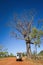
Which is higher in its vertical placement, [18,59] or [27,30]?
[27,30]

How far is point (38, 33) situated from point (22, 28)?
14.6 ft

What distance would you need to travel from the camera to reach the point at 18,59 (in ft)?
95.4

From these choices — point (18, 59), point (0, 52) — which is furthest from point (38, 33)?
point (0, 52)

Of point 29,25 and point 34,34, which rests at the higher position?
point 29,25

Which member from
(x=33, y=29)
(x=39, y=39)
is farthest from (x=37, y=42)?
(x=33, y=29)

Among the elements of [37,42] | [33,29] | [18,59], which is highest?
[33,29]

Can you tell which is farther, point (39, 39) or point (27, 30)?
point (27, 30)

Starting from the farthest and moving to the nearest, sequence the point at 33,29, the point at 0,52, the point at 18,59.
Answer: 1. the point at 0,52
2. the point at 33,29
3. the point at 18,59

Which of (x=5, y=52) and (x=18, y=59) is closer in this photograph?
(x=18, y=59)

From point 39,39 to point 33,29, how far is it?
2363 mm

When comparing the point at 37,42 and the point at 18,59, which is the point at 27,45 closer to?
the point at 37,42

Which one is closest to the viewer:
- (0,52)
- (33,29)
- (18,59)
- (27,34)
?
(18,59)

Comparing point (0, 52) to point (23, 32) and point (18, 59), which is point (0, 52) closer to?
point (23, 32)

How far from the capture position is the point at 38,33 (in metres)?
31.2
